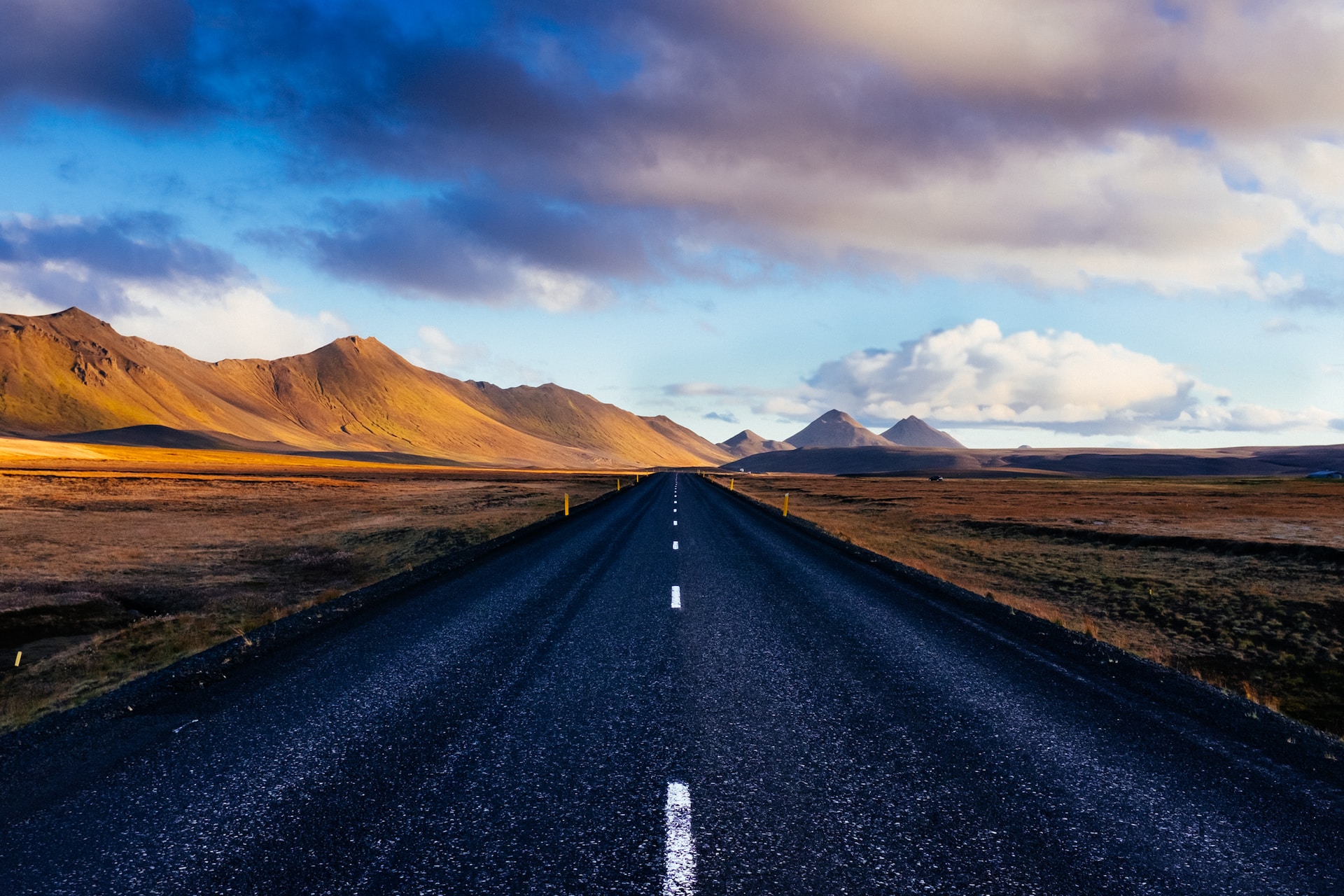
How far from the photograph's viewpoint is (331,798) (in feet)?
15.0

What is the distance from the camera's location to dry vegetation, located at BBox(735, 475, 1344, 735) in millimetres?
11906

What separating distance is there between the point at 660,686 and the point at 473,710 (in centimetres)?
186

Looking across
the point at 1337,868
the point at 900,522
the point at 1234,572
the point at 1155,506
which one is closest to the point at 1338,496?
the point at 1155,506

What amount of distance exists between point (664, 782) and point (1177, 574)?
2164cm

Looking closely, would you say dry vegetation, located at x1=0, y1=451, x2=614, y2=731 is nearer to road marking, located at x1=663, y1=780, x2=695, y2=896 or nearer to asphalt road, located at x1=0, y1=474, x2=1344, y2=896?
asphalt road, located at x1=0, y1=474, x2=1344, y2=896

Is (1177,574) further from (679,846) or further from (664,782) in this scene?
(679,846)

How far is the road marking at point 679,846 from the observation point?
3.63 m

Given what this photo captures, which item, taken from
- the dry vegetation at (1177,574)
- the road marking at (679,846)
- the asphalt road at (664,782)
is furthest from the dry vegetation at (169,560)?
the dry vegetation at (1177,574)

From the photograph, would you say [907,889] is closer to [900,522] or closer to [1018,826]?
[1018,826]

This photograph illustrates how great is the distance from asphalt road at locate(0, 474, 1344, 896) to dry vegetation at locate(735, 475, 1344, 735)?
5223 millimetres

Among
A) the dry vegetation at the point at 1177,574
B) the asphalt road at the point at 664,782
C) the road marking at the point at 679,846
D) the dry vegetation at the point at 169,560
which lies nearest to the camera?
the road marking at the point at 679,846

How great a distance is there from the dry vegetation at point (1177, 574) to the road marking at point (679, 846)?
848 centimetres

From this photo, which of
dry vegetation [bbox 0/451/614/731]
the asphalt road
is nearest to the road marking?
the asphalt road

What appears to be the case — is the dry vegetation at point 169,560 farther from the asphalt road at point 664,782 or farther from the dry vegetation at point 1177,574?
the dry vegetation at point 1177,574
